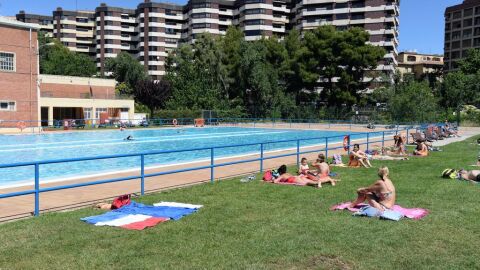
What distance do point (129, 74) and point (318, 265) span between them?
3575 inches

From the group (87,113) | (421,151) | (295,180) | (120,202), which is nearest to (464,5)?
(87,113)

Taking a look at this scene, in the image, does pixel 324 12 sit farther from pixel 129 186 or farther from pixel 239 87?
pixel 129 186

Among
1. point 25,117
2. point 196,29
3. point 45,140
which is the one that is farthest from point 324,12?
point 45,140

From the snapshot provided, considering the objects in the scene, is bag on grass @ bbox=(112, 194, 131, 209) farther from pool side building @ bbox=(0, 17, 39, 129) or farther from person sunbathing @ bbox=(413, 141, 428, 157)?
pool side building @ bbox=(0, 17, 39, 129)

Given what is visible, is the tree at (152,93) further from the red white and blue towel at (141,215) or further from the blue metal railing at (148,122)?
the red white and blue towel at (141,215)

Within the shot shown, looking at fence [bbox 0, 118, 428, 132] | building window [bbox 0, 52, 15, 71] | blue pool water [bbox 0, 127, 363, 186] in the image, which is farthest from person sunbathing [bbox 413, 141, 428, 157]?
building window [bbox 0, 52, 15, 71]

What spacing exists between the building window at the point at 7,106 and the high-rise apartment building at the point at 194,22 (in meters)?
53.8

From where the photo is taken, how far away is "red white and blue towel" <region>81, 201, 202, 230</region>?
27.0 feet

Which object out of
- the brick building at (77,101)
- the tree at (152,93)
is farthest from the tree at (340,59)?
the brick building at (77,101)

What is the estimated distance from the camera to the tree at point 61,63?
85.5 metres

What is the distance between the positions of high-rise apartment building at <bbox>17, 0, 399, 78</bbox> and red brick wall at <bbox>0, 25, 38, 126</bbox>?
51.5 metres

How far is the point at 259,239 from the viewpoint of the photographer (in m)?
7.33

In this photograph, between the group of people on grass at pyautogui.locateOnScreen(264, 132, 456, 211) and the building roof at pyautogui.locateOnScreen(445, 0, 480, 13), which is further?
the building roof at pyautogui.locateOnScreen(445, 0, 480, 13)

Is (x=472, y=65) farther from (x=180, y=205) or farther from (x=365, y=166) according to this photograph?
(x=180, y=205)
